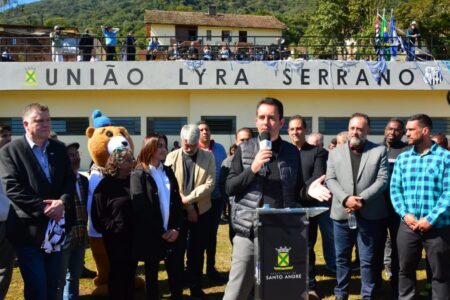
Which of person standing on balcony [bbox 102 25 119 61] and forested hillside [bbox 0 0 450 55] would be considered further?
forested hillside [bbox 0 0 450 55]

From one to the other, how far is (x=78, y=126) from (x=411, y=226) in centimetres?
1462

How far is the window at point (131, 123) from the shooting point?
17641mm

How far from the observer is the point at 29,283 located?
411cm

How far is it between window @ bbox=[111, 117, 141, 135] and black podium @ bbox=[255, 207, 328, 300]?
14407 mm

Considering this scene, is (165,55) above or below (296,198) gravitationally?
above

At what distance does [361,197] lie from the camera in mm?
5312

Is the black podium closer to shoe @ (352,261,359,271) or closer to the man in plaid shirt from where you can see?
the man in plaid shirt

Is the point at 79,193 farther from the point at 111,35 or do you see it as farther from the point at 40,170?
the point at 111,35

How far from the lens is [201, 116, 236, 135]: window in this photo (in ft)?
57.7

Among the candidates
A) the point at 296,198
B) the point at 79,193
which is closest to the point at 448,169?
the point at 296,198

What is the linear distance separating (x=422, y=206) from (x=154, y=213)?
8.71ft

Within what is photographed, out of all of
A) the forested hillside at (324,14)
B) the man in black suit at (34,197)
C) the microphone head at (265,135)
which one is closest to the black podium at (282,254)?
the microphone head at (265,135)

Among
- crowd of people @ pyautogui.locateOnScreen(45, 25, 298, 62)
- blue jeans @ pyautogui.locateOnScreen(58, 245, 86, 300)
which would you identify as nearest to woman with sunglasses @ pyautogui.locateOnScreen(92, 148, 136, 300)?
blue jeans @ pyautogui.locateOnScreen(58, 245, 86, 300)

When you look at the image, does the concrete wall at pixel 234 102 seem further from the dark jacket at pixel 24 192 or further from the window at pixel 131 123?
the dark jacket at pixel 24 192
